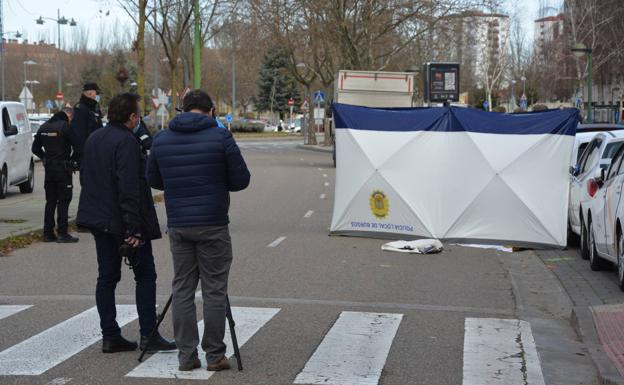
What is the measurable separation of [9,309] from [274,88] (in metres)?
91.7

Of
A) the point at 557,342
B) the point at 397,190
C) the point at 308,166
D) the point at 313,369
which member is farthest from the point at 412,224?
the point at 308,166

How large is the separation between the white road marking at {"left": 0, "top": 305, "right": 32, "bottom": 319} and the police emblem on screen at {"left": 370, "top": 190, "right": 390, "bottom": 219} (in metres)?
7.22

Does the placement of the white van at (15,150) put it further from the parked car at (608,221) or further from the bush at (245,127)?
the bush at (245,127)

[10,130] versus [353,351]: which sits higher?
[10,130]

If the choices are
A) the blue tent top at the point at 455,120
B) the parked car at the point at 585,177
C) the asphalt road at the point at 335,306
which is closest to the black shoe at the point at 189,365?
the asphalt road at the point at 335,306

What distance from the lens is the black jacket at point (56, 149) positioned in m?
14.6

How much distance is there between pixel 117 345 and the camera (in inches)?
292

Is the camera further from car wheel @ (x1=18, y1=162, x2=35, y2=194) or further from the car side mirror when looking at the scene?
car wheel @ (x1=18, y1=162, x2=35, y2=194)

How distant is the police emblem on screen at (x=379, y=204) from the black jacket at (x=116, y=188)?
337 inches

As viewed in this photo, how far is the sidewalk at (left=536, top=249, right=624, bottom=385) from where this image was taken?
724 cm

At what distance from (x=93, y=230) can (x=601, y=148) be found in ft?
29.0

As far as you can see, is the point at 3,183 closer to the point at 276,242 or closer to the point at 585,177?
the point at 276,242

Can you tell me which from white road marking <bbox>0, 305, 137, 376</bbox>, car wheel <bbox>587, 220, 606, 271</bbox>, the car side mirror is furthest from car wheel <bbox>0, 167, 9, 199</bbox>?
white road marking <bbox>0, 305, 137, 376</bbox>

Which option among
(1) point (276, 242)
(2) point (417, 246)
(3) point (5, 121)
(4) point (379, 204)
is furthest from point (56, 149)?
(3) point (5, 121)
